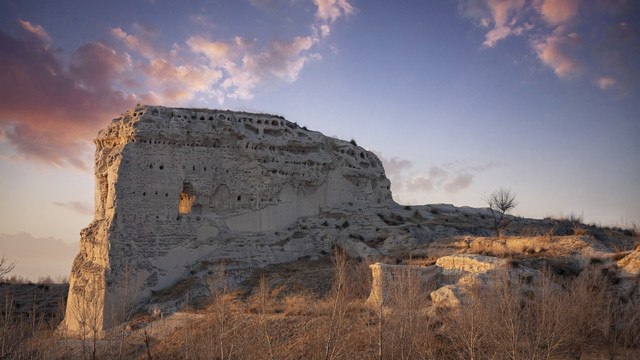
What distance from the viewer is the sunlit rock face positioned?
17766 mm

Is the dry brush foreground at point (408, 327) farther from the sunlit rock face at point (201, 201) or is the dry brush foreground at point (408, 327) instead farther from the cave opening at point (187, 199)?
the cave opening at point (187, 199)

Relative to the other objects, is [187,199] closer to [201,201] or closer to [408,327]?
[201,201]

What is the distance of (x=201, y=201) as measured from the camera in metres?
20.4

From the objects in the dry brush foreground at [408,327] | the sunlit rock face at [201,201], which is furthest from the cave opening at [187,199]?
the dry brush foreground at [408,327]

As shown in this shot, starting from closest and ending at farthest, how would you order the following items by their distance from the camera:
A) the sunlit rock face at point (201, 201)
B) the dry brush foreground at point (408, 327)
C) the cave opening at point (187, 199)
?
the dry brush foreground at point (408, 327)
the sunlit rock face at point (201, 201)
the cave opening at point (187, 199)

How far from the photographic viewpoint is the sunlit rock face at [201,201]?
1777cm

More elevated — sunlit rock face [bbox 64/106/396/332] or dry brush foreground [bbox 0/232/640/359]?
sunlit rock face [bbox 64/106/396/332]

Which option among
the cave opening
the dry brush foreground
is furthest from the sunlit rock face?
the dry brush foreground

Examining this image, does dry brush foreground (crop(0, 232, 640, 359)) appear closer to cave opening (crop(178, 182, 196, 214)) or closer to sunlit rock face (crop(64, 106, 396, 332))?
sunlit rock face (crop(64, 106, 396, 332))

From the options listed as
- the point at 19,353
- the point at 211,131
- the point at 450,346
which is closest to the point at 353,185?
the point at 211,131

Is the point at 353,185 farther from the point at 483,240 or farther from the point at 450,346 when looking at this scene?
the point at 450,346

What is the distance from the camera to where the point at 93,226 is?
18.7m

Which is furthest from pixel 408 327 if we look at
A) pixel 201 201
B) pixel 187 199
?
pixel 187 199

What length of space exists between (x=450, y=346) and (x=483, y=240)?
894 centimetres
